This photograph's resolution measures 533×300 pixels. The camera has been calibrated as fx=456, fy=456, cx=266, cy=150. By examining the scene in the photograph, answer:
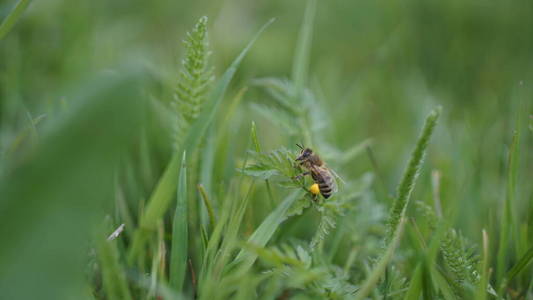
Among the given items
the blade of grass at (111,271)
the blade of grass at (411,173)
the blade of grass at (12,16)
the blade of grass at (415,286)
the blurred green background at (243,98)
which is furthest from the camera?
the blade of grass at (12,16)

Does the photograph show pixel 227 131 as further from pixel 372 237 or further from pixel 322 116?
pixel 372 237

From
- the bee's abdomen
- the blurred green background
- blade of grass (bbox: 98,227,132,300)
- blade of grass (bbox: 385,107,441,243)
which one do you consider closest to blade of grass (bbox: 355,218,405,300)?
blade of grass (bbox: 385,107,441,243)

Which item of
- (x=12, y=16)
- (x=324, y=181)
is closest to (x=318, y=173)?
(x=324, y=181)

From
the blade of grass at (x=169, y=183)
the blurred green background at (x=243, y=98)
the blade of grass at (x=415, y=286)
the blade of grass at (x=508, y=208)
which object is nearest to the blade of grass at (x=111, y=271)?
the blurred green background at (x=243, y=98)

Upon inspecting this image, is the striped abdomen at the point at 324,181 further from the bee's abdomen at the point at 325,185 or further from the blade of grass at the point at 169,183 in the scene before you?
the blade of grass at the point at 169,183

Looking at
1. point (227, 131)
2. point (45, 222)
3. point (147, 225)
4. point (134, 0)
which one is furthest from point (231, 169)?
point (134, 0)

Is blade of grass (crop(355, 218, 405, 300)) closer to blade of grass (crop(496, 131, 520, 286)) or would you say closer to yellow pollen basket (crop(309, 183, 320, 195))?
yellow pollen basket (crop(309, 183, 320, 195))

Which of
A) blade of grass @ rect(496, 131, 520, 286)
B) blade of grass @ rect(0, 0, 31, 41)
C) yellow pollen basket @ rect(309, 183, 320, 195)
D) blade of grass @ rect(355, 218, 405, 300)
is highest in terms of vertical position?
blade of grass @ rect(0, 0, 31, 41)

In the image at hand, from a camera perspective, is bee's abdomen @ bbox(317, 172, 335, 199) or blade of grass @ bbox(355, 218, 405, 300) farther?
bee's abdomen @ bbox(317, 172, 335, 199)
